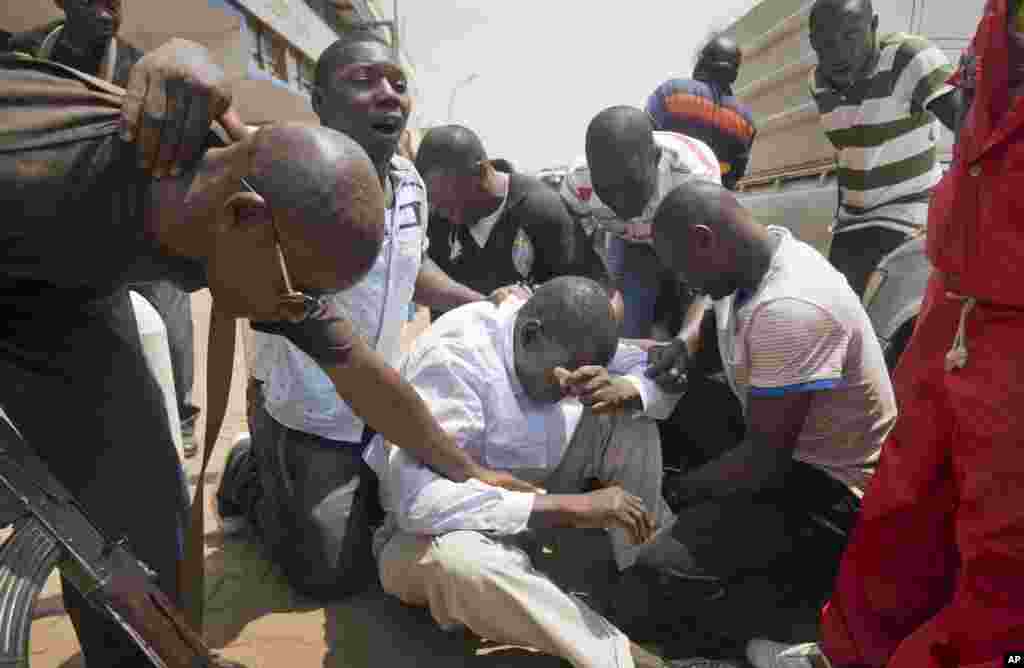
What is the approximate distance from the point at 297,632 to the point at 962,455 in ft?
6.18

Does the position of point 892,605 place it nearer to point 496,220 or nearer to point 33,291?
point 33,291

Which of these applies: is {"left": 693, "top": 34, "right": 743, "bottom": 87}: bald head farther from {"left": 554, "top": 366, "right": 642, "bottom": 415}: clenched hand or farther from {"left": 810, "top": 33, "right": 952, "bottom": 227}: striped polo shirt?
{"left": 554, "top": 366, "right": 642, "bottom": 415}: clenched hand

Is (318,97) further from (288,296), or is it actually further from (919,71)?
(919,71)

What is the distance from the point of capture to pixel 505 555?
72.5 inches

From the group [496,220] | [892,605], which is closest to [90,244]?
[892,605]

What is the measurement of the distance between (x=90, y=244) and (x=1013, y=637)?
1.75 metres

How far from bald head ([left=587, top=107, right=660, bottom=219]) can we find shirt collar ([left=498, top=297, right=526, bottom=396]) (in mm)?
896

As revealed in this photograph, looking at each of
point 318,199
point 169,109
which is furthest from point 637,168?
point 169,109

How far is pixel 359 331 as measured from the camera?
250 centimetres

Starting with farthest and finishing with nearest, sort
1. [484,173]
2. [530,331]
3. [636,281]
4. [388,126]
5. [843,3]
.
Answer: [636,281]
[484,173]
[843,3]
[388,126]
[530,331]

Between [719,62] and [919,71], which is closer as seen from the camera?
[919,71]

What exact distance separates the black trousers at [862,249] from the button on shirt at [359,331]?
77.1 inches

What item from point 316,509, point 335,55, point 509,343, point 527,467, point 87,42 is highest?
point 87,42

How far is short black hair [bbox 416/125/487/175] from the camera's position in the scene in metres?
3.02
